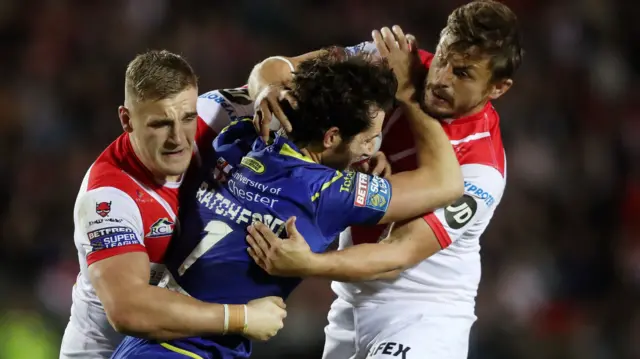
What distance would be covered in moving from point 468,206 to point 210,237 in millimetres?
1148

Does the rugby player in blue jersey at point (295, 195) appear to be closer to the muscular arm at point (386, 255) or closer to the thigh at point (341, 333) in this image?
the muscular arm at point (386, 255)

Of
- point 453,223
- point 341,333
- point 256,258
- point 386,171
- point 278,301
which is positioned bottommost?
point 341,333

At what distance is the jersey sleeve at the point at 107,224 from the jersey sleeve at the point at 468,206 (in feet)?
4.01

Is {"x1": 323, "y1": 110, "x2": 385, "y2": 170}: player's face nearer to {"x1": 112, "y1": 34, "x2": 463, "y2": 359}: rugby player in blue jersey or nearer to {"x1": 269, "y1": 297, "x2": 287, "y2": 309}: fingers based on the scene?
{"x1": 112, "y1": 34, "x2": 463, "y2": 359}: rugby player in blue jersey

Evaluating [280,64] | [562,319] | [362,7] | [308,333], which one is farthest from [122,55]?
[280,64]

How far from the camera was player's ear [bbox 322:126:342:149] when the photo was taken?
12.4ft

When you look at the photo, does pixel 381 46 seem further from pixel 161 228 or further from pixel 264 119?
pixel 161 228

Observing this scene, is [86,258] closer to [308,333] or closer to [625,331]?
[308,333]

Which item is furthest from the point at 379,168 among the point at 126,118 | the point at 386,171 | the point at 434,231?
the point at 126,118

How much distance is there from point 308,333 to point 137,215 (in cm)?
405

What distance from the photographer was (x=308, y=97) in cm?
382

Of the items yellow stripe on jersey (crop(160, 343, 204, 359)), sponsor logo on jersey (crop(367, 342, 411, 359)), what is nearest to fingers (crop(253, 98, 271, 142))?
yellow stripe on jersey (crop(160, 343, 204, 359))

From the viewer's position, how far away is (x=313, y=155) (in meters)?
3.84

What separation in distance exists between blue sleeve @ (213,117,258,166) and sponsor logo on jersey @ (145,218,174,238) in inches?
13.2
